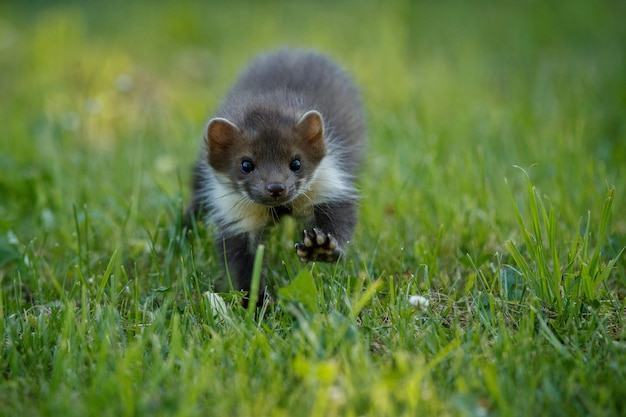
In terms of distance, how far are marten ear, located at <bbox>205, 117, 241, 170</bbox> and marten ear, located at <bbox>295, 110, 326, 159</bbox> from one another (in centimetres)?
38

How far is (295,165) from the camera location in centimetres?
448

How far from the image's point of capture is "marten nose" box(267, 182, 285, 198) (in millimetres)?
4258

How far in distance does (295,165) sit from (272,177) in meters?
0.21

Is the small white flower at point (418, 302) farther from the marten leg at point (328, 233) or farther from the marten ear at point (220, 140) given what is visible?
the marten ear at point (220, 140)

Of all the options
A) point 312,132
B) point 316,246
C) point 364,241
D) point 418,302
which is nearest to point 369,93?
point 364,241

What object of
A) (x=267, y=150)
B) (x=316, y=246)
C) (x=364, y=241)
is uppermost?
(x=267, y=150)

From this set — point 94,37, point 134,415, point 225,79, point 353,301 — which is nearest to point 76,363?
point 134,415

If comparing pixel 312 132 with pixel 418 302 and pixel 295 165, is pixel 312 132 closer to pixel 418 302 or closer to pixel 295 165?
pixel 295 165

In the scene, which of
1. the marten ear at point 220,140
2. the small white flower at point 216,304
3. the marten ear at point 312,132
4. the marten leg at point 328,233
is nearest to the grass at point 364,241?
the small white flower at point 216,304

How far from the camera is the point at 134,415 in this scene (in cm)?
294

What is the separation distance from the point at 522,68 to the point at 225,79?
3.51 metres

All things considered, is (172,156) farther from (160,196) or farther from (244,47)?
(244,47)

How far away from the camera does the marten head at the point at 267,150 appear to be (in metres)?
4.38

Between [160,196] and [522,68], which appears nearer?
[160,196]
